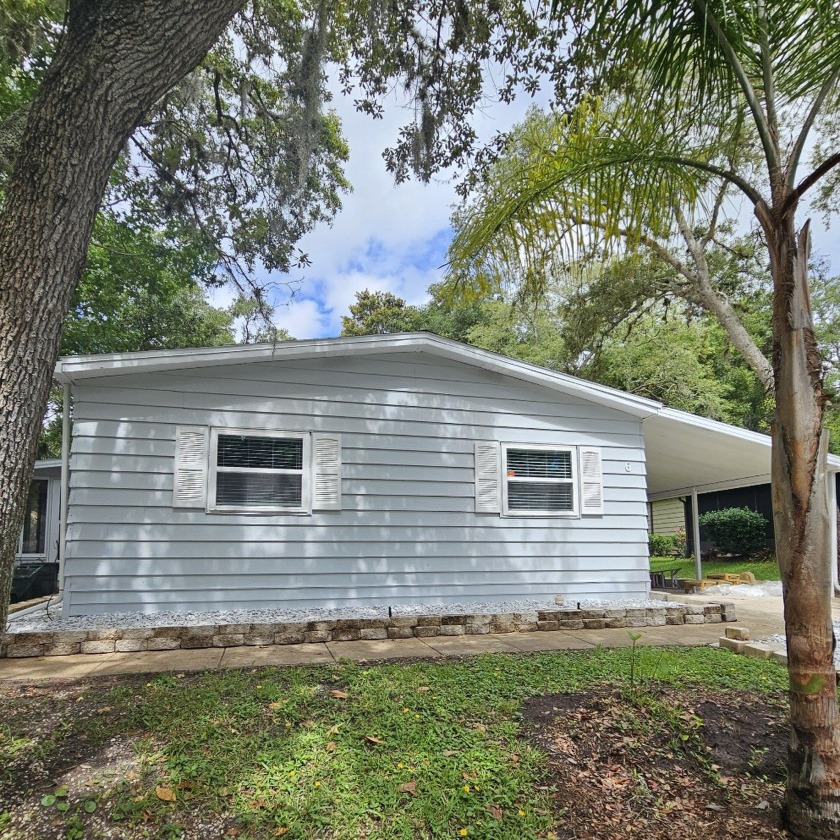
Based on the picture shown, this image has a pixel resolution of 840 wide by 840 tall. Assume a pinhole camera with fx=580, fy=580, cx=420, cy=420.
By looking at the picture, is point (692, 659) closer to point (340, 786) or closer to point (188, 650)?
point (340, 786)

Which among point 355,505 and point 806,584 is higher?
point 355,505

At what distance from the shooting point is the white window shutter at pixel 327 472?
715cm

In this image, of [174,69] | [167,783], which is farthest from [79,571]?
[174,69]

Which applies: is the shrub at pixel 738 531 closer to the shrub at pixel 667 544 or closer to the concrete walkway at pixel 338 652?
the shrub at pixel 667 544

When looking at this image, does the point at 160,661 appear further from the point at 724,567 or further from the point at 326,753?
the point at 724,567

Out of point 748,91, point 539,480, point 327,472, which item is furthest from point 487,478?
point 748,91

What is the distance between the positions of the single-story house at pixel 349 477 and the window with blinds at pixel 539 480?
0.02 metres

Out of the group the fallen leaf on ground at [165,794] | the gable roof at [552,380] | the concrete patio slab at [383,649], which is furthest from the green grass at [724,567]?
the fallen leaf on ground at [165,794]

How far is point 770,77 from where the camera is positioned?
9.86ft

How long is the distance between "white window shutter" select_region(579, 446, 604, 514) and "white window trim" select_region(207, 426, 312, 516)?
12.6 ft

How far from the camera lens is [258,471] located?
7000 mm

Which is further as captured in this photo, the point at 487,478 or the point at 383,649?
the point at 487,478

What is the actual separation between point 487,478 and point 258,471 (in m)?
2.98

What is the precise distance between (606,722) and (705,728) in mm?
566
